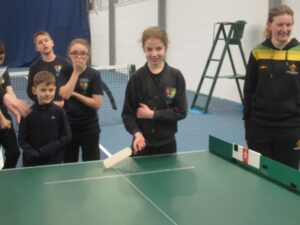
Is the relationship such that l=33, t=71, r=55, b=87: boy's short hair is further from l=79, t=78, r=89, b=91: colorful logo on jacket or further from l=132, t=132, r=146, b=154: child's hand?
l=132, t=132, r=146, b=154: child's hand

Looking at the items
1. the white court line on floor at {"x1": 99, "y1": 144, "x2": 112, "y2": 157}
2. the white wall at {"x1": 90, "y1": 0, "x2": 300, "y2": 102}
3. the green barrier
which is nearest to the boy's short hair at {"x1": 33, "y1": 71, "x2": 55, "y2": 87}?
the green barrier

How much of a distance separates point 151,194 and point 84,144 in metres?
1.57

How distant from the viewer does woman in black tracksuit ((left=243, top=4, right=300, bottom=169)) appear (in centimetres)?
267

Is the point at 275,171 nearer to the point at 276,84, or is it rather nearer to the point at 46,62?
the point at 276,84

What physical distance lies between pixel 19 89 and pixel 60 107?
495 centimetres

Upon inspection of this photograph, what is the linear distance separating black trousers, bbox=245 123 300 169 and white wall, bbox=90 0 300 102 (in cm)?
411

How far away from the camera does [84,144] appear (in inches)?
135

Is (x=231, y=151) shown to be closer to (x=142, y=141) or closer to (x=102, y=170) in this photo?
(x=142, y=141)

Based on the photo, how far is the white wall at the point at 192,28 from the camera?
755cm

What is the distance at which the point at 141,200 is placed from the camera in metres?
1.88

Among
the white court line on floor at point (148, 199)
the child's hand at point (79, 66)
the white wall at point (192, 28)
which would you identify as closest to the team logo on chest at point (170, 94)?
the white court line on floor at point (148, 199)

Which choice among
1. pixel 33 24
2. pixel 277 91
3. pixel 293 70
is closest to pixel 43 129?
pixel 277 91

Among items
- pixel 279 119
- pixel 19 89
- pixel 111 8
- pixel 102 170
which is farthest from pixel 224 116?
pixel 111 8

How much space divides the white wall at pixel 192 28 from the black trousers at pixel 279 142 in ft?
13.5
